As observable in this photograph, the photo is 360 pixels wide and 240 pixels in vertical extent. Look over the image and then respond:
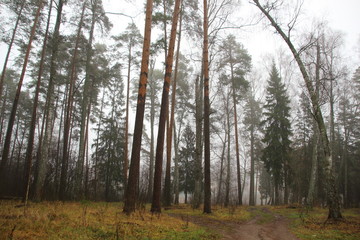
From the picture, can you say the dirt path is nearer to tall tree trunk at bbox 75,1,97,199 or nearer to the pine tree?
tall tree trunk at bbox 75,1,97,199

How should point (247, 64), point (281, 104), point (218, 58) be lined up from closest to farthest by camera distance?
1. point (218, 58)
2. point (247, 64)
3. point (281, 104)

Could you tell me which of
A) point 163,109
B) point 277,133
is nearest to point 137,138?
point 163,109

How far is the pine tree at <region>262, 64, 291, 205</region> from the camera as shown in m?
21.8

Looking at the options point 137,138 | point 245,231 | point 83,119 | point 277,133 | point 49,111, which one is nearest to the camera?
point 245,231

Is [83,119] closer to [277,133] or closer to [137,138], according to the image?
[137,138]

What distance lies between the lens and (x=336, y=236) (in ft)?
20.9

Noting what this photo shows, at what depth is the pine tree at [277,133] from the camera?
2183 centimetres

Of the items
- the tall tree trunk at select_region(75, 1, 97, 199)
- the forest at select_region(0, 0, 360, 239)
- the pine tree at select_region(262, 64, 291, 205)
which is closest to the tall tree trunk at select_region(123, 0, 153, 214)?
the forest at select_region(0, 0, 360, 239)

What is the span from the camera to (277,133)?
22.7m

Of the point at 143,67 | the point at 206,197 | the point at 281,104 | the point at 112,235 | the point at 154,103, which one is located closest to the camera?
the point at 112,235

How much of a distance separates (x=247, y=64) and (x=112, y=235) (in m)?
19.5

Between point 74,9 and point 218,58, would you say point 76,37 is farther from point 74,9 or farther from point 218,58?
point 218,58

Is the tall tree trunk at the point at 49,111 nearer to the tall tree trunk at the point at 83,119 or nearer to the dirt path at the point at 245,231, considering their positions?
the tall tree trunk at the point at 83,119

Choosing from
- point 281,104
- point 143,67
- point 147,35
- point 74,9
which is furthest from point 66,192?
point 281,104
